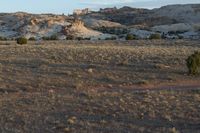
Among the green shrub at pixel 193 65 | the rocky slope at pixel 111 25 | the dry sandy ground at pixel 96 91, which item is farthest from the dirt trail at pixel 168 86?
the rocky slope at pixel 111 25

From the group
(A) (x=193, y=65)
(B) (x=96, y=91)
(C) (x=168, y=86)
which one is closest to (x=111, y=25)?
(A) (x=193, y=65)

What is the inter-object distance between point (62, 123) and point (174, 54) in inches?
828

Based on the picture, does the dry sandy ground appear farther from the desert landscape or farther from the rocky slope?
the rocky slope

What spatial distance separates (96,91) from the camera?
22.4 metres

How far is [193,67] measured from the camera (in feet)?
93.4

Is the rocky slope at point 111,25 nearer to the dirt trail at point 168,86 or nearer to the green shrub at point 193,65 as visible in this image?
the green shrub at point 193,65

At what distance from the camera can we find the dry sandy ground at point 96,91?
15156mm

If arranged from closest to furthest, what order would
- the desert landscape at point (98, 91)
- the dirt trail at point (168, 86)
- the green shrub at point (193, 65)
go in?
the desert landscape at point (98, 91), the dirt trail at point (168, 86), the green shrub at point (193, 65)

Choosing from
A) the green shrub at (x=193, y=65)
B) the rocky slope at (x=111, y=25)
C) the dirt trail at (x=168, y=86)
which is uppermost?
the green shrub at (x=193, y=65)

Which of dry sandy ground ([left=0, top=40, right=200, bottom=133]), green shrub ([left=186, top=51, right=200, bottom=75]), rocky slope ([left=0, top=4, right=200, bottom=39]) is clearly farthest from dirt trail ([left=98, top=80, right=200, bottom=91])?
rocky slope ([left=0, top=4, right=200, bottom=39])

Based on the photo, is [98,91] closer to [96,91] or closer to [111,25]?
[96,91]

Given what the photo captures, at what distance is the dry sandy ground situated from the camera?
15.2m

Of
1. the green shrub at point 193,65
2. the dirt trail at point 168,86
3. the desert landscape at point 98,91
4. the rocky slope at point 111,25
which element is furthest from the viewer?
the rocky slope at point 111,25

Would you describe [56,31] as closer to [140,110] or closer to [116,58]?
[116,58]
